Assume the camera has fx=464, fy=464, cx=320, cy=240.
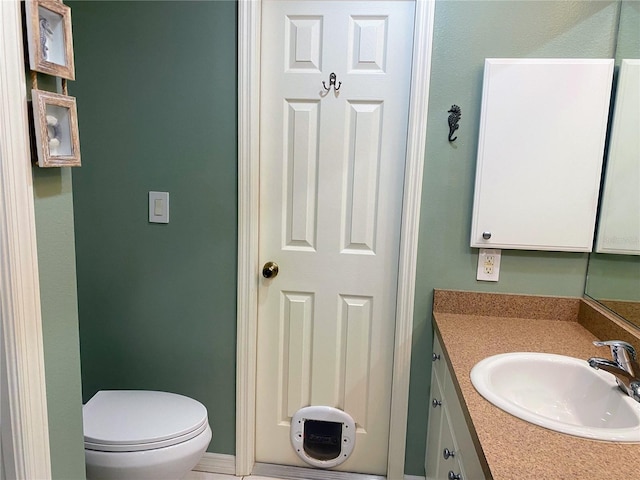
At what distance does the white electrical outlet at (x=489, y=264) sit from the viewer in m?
1.81

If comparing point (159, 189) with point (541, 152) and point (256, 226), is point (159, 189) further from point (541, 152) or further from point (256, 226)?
point (541, 152)

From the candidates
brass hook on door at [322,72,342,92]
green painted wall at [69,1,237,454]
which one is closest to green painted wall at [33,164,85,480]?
green painted wall at [69,1,237,454]

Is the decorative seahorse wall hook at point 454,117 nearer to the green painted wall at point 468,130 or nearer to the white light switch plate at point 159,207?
the green painted wall at point 468,130

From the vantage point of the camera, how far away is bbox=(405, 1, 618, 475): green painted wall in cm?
167

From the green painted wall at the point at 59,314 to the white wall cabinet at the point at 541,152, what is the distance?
53.5 inches

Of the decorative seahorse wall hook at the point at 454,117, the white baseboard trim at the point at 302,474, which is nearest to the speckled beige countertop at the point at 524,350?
the decorative seahorse wall hook at the point at 454,117

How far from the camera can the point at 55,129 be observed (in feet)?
3.26

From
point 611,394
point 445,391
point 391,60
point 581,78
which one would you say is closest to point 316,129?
point 391,60

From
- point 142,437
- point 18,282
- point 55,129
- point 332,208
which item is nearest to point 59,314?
point 18,282

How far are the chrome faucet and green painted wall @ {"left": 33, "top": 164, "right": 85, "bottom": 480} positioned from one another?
4.22 ft

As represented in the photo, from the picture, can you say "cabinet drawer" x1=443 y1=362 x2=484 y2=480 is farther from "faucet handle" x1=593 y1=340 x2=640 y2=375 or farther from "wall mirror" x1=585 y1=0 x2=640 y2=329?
"wall mirror" x1=585 y1=0 x2=640 y2=329

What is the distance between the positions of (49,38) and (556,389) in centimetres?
156

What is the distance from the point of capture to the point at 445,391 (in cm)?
152

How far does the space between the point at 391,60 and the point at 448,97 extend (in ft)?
0.89
